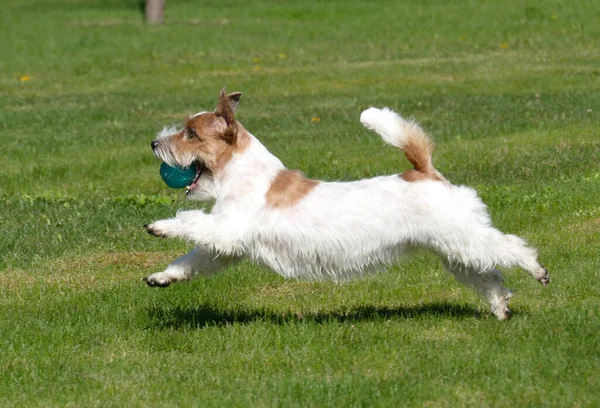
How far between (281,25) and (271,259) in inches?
857

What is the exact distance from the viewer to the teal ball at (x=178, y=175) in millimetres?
6906

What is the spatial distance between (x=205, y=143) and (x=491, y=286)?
212cm

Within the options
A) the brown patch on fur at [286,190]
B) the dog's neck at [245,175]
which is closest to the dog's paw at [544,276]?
the brown patch on fur at [286,190]

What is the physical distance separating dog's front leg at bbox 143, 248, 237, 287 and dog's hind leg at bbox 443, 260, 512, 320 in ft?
4.92

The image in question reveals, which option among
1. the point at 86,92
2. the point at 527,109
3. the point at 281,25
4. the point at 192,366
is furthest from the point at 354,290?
the point at 281,25

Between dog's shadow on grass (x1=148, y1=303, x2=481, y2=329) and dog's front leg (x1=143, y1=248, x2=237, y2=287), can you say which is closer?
dog's front leg (x1=143, y1=248, x2=237, y2=287)

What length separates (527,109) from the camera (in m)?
15.3

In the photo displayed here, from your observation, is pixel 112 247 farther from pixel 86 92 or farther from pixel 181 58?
pixel 181 58

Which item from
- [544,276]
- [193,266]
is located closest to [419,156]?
[544,276]

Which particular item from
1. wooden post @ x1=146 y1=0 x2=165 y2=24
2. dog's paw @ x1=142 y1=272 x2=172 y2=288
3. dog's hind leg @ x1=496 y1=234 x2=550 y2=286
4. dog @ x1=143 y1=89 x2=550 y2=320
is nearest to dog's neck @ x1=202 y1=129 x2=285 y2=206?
dog @ x1=143 y1=89 x2=550 y2=320

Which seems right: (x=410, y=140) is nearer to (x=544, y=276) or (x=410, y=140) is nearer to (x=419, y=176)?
(x=419, y=176)

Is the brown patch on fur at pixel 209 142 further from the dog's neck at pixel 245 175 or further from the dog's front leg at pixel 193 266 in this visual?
the dog's front leg at pixel 193 266

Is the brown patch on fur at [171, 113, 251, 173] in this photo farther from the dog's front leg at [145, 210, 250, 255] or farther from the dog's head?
the dog's front leg at [145, 210, 250, 255]

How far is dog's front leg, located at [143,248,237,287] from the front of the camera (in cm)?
682
